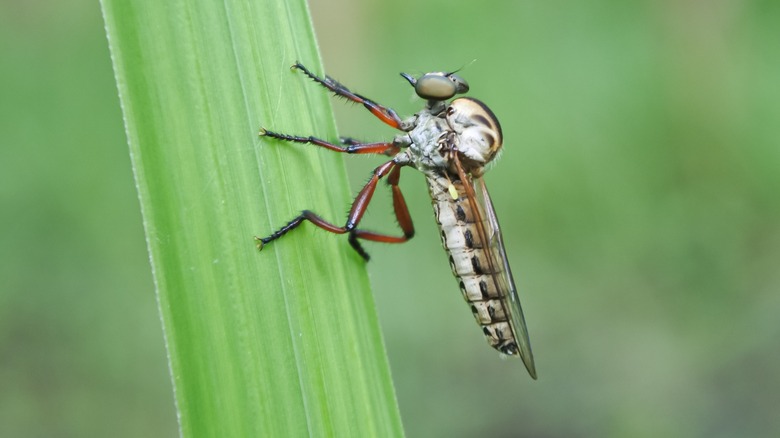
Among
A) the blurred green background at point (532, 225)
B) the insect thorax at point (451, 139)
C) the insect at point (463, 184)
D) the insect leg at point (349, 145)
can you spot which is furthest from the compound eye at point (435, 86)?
the blurred green background at point (532, 225)

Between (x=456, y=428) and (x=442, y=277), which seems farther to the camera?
(x=442, y=277)

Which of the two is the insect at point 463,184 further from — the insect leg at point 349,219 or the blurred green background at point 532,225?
the blurred green background at point 532,225

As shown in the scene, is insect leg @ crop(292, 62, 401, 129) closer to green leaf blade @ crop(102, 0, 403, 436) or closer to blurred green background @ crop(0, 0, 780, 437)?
green leaf blade @ crop(102, 0, 403, 436)

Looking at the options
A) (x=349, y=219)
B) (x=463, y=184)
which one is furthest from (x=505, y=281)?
(x=349, y=219)

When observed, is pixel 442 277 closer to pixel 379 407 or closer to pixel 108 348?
pixel 108 348

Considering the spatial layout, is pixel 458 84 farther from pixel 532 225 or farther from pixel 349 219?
pixel 532 225

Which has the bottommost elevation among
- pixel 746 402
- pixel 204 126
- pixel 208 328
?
Answer: pixel 746 402

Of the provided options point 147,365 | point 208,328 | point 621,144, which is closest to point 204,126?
point 208,328
